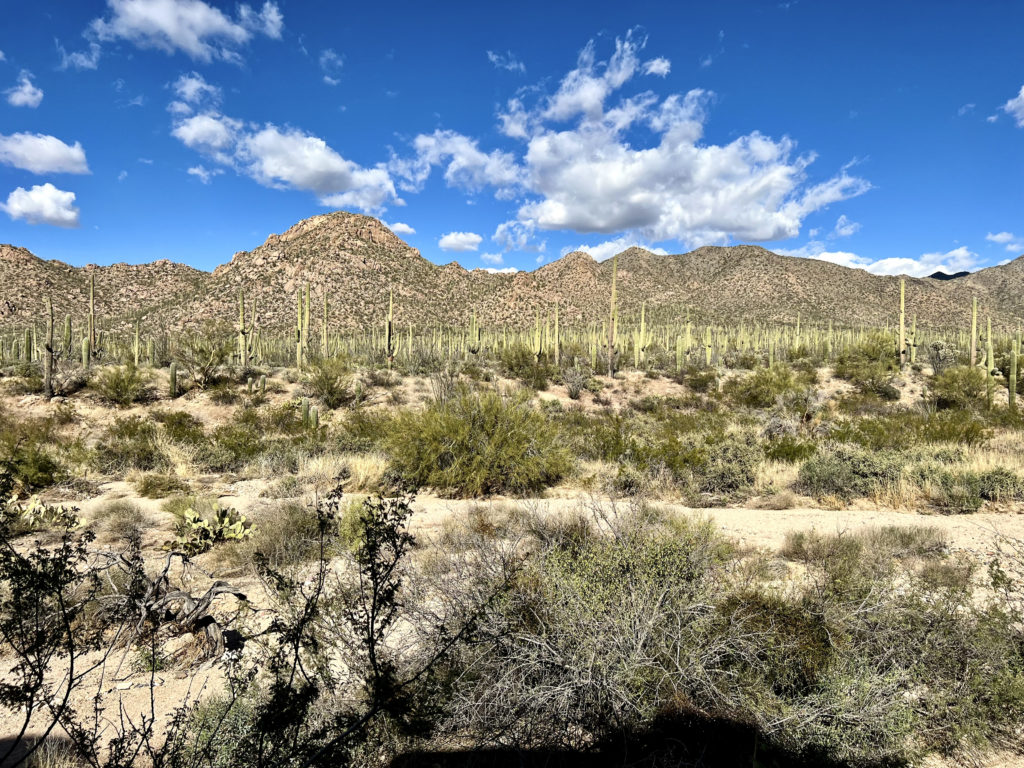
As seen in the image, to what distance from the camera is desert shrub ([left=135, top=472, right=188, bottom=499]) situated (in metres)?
8.04

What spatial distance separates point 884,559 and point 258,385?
61.1 ft

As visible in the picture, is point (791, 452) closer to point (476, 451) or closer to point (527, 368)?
point (476, 451)

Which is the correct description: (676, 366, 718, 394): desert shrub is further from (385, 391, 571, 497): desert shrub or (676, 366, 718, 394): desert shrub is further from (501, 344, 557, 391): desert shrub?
(385, 391, 571, 497): desert shrub

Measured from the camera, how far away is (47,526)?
20.5ft

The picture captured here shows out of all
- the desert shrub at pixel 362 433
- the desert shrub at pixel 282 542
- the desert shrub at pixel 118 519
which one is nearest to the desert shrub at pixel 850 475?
the desert shrub at pixel 362 433

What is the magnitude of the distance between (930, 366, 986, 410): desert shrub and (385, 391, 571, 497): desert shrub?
15.5 meters

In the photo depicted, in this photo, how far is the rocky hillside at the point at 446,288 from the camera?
5634 cm

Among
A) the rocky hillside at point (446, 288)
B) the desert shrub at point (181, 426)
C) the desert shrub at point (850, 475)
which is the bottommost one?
the desert shrub at point (850, 475)

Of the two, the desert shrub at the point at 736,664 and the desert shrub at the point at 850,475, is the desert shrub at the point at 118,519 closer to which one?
the desert shrub at the point at 736,664

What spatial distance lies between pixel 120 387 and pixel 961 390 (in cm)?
2765

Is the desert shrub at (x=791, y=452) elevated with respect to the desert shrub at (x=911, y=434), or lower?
lower

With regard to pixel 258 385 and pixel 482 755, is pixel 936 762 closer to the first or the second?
pixel 482 755

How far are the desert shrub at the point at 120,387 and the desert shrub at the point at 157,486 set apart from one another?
340 inches

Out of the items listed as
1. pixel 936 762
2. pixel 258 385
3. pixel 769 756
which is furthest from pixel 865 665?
pixel 258 385
